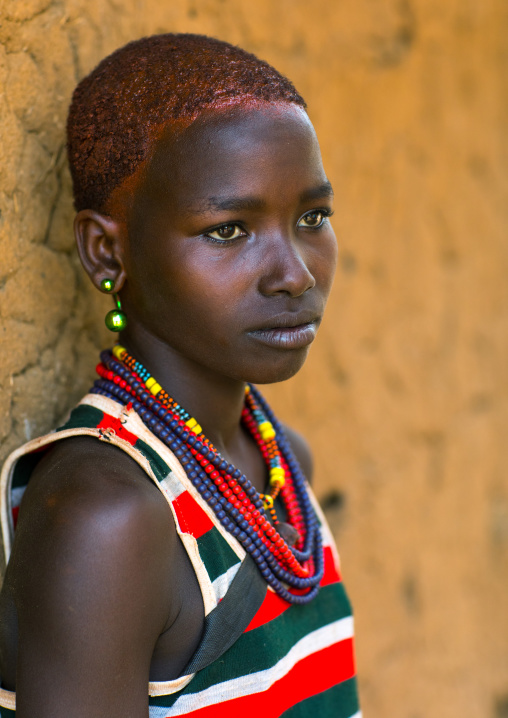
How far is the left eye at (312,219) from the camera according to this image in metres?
1.37

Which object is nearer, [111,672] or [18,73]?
[111,672]

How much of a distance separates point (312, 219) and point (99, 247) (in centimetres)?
36

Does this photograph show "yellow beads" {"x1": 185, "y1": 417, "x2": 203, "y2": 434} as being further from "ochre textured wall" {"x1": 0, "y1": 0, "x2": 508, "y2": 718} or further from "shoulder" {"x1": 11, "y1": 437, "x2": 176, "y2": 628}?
"ochre textured wall" {"x1": 0, "y1": 0, "x2": 508, "y2": 718}

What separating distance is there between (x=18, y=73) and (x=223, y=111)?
44 centimetres

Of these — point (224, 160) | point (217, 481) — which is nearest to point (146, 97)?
point (224, 160)

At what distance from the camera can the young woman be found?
1.11 metres

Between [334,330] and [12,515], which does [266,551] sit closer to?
[12,515]

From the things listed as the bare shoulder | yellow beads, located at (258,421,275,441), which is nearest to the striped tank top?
yellow beads, located at (258,421,275,441)

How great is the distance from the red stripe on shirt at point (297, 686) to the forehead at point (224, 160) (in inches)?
30.3

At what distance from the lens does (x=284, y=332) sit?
133 cm

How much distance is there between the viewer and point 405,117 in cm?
278

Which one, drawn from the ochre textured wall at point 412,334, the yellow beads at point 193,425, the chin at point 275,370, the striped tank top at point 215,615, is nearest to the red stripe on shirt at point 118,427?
the striped tank top at point 215,615

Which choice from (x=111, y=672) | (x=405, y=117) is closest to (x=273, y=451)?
(x=111, y=672)

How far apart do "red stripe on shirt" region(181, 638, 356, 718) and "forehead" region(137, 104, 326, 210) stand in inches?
30.3
